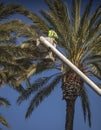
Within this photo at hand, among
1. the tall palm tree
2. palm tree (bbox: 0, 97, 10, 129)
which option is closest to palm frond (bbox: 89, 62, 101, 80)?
the tall palm tree

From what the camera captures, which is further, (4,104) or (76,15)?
(4,104)

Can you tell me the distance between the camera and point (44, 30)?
2034 cm

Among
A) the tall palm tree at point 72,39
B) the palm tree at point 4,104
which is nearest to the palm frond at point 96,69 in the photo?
the tall palm tree at point 72,39

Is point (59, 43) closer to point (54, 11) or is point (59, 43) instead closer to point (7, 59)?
point (54, 11)

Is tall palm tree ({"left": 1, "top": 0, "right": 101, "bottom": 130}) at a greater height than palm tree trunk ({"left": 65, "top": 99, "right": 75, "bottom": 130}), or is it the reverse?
tall palm tree ({"left": 1, "top": 0, "right": 101, "bottom": 130})

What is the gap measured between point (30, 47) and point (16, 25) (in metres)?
1.39

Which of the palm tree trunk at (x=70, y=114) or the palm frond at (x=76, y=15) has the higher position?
the palm frond at (x=76, y=15)

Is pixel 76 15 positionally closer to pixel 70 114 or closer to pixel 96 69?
pixel 96 69

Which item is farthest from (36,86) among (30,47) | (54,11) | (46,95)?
(54,11)

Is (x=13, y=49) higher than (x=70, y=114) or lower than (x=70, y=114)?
higher

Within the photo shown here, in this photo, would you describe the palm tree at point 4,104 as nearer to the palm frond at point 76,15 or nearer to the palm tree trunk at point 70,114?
the palm tree trunk at point 70,114

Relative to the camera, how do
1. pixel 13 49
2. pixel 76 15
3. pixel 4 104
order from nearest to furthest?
pixel 13 49 < pixel 76 15 < pixel 4 104

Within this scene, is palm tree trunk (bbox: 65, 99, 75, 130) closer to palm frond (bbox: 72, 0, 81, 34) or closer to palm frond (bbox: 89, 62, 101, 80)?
palm frond (bbox: 89, 62, 101, 80)


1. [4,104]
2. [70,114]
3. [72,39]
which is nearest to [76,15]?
[72,39]
